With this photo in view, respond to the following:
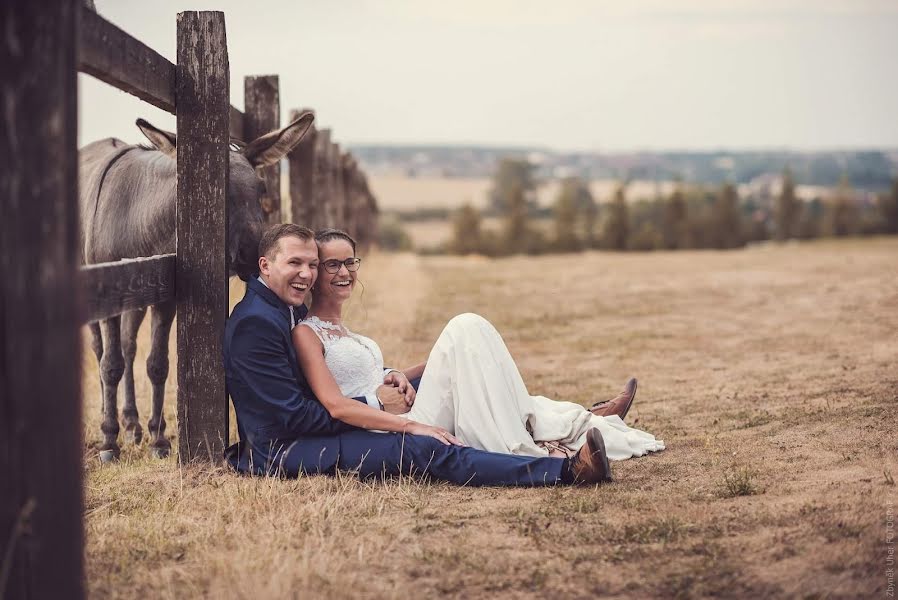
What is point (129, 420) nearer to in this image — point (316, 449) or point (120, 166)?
point (120, 166)

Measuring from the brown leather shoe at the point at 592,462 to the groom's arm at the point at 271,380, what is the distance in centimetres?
123

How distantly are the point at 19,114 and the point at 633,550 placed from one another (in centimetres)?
250

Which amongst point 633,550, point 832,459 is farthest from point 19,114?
point 832,459

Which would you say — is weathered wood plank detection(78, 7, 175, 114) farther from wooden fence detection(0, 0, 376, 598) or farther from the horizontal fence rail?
wooden fence detection(0, 0, 376, 598)

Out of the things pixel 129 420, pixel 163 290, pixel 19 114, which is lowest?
pixel 129 420

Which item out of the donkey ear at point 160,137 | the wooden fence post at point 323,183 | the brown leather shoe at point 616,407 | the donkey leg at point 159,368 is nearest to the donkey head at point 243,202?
the donkey ear at point 160,137

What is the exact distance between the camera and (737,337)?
9.65m

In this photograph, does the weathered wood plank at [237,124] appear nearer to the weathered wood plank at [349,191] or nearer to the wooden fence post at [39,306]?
the wooden fence post at [39,306]

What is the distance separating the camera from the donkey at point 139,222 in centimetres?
512

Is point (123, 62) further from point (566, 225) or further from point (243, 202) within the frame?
point (566, 225)

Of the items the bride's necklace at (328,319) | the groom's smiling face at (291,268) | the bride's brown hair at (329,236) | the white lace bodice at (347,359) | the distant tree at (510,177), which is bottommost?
the white lace bodice at (347,359)

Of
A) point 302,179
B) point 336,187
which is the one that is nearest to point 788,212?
point 336,187

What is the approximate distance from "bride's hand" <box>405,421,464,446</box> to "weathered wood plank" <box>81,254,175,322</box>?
133 centimetres

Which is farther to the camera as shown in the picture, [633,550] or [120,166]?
[120,166]
